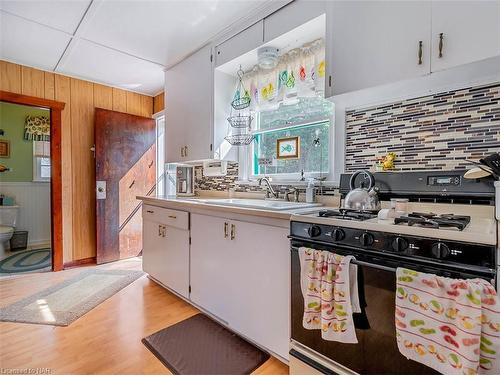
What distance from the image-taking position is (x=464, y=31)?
3.57ft

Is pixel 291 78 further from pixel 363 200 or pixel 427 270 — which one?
pixel 427 270

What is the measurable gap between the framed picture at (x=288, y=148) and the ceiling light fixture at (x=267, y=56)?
60 cm

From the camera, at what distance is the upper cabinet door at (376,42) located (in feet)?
3.95

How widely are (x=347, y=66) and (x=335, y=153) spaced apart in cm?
57

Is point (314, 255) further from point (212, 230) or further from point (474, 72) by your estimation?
point (474, 72)

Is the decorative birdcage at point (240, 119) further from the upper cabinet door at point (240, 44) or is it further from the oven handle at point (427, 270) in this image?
the oven handle at point (427, 270)

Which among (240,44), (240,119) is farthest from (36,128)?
(240,44)

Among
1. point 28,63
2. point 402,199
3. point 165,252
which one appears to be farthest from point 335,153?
point 28,63

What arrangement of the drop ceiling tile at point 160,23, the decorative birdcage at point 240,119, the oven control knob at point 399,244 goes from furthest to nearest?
1. the decorative birdcage at point 240,119
2. the drop ceiling tile at point 160,23
3. the oven control knob at point 399,244

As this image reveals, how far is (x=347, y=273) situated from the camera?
1.09m

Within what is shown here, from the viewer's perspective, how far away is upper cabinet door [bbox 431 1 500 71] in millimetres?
1034

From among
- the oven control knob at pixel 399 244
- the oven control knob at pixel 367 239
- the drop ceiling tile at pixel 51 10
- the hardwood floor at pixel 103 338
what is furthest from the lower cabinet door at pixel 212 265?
the drop ceiling tile at pixel 51 10

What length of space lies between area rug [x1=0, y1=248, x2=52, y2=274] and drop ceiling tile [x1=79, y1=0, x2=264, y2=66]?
2714mm

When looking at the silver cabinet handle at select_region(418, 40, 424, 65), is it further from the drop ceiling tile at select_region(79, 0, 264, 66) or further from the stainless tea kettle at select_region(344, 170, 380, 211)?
the drop ceiling tile at select_region(79, 0, 264, 66)
